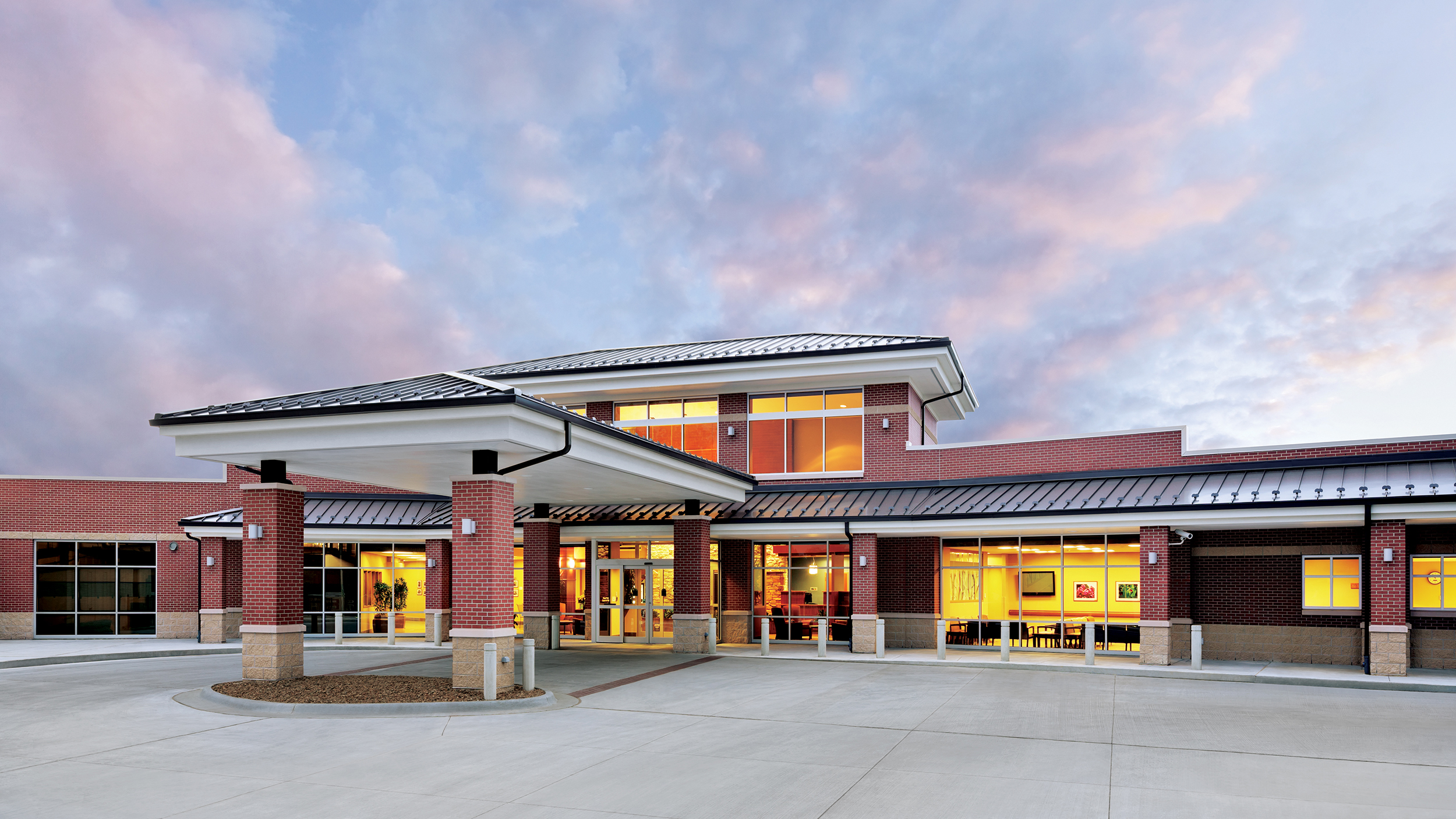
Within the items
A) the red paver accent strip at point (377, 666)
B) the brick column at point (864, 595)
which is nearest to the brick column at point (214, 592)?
the red paver accent strip at point (377, 666)

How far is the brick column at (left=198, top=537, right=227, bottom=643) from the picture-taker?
26609mm

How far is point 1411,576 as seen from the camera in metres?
20.0

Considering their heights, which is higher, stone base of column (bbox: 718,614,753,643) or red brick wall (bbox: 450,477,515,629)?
red brick wall (bbox: 450,477,515,629)

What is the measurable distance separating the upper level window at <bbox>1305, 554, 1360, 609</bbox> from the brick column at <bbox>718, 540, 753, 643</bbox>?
12.8 metres

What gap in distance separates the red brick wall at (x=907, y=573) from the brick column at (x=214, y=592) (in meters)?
17.8

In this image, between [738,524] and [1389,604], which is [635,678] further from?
[1389,604]

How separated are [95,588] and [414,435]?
20404 millimetres

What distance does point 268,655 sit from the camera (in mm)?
16078

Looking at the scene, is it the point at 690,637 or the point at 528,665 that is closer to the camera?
the point at 528,665

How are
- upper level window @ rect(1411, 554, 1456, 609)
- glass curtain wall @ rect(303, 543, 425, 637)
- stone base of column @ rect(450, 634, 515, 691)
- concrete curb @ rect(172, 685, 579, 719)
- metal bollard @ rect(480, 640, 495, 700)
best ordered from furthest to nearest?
glass curtain wall @ rect(303, 543, 425, 637) < upper level window @ rect(1411, 554, 1456, 609) < stone base of column @ rect(450, 634, 515, 691) < metal bollard @ rect(480, 640, 495, 700) < concrete curb @ rect(172, 685, 579, 719)

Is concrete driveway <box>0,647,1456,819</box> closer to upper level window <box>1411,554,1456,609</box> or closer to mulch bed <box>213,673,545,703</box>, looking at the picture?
mulch bed <box>213,673,545,703</box>

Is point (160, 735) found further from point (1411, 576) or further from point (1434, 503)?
point (1411, 576)

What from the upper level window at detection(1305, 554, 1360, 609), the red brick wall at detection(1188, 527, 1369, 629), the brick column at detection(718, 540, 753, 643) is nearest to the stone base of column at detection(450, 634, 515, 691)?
the brick column at detection(718, 540, 753, 643)

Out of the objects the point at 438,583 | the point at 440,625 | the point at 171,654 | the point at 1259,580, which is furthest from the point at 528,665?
the point at 1259,580
